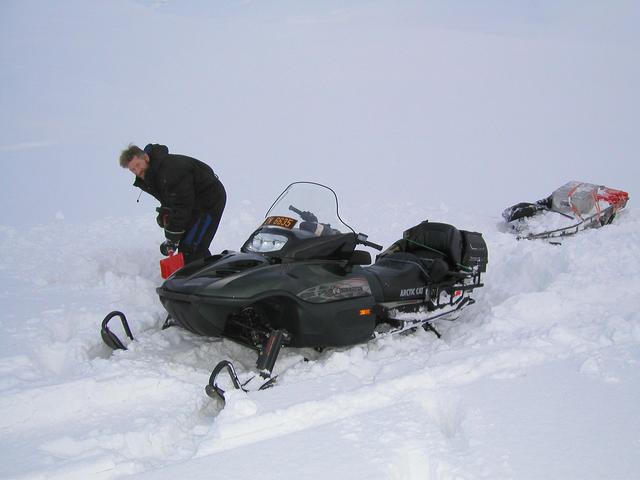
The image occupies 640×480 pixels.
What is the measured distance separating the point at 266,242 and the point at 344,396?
3.86ft

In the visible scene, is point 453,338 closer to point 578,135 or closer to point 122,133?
point 122,133

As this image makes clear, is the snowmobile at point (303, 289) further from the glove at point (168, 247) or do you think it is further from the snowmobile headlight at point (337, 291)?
the glove at point (168, 247)

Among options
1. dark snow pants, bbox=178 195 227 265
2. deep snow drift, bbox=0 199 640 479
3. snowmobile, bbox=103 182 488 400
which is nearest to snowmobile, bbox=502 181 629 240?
deep snow drift, bbox=0 199 640 479

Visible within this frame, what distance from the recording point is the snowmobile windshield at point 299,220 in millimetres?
3723

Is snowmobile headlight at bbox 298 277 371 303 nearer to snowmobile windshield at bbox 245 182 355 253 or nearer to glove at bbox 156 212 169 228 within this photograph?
snowmobile windshield at bbox 245 182 355 253

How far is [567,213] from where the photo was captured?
771 centimetres

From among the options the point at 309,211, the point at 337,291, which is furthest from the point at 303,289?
the point at 309,211

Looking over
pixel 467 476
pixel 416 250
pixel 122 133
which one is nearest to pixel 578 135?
pixel 122 133

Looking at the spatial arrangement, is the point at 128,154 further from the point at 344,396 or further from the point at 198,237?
the point at 344,396

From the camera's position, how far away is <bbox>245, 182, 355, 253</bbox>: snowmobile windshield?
3.72 meters

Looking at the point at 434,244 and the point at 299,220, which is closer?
the point at 299,220

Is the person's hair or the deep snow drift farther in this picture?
the person's hair

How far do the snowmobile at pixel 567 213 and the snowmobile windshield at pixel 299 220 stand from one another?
405 cm

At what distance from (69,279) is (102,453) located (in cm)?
288
